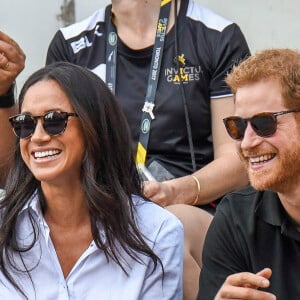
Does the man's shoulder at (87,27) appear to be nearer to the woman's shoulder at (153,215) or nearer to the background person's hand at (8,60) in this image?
the background person's hand at (8,60)

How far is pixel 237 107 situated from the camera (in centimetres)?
268

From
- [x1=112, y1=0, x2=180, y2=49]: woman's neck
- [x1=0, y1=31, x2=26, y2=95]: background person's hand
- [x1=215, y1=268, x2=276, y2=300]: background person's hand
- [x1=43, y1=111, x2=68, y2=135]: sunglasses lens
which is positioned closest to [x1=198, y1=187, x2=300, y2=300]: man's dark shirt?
[x1=215, y1=268, x2=276, y2=300]: background person's hand

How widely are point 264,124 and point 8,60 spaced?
1.19 metres

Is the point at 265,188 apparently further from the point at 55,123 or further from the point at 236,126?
the point at 55,123

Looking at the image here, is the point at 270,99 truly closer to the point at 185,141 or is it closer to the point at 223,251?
the point at 223,251

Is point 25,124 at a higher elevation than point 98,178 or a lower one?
higher

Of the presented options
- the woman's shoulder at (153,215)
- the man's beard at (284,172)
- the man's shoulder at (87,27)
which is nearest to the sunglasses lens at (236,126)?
the man's beard at (284,172)

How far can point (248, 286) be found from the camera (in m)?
2.38

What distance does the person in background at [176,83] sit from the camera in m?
3.55

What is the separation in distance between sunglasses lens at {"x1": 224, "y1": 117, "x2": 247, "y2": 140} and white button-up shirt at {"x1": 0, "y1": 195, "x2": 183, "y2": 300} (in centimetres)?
41

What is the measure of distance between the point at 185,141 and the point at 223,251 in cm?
97

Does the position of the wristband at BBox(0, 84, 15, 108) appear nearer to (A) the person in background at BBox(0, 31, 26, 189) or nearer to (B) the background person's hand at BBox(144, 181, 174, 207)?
(A) the person in background at BBox(0, 31, 26, 189)

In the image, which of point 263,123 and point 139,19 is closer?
point 263,123

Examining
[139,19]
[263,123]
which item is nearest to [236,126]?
[263,123]
